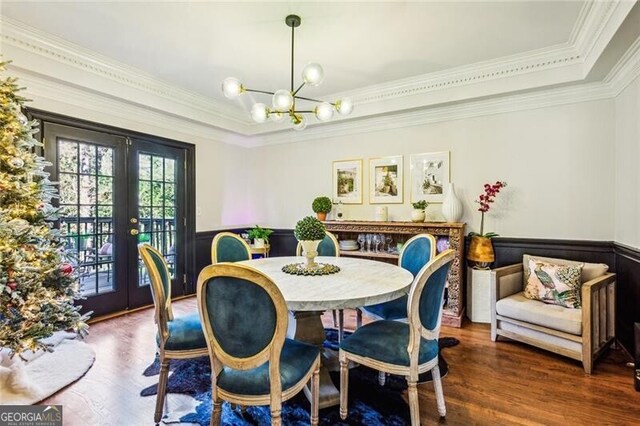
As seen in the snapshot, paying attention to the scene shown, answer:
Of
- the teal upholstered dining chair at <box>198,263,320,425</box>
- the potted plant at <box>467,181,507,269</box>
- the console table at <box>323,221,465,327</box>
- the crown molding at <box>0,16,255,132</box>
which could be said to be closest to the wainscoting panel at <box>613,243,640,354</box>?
the potted plant at <box>467,181,507,269</box>

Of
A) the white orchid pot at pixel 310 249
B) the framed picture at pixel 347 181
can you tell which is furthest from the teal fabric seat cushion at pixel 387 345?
the framed picture at pixel 347 181

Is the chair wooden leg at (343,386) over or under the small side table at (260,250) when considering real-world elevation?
under

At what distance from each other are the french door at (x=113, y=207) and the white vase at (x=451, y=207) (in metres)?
3.49

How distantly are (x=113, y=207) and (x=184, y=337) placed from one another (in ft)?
8.50

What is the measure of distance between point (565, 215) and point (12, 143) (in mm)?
4897

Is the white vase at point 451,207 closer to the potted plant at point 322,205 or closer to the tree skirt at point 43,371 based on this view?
the potted plant at point 322,205

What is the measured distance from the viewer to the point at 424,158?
4094 mm

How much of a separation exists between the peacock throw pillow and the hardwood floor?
1.53 ft

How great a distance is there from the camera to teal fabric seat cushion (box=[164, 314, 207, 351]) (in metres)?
1.90

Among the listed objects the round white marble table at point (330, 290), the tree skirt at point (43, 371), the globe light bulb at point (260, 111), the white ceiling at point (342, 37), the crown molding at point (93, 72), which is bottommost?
the tree skirt at point (43, 371)

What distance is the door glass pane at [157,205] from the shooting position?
13.4ft

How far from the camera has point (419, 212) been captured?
3857 millimetres

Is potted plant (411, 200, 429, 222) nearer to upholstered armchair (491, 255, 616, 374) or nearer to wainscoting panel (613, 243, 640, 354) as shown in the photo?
upholstered armchair (491, 255, 616, 374)

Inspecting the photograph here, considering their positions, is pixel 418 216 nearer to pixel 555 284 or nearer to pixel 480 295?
pixel 480 295
